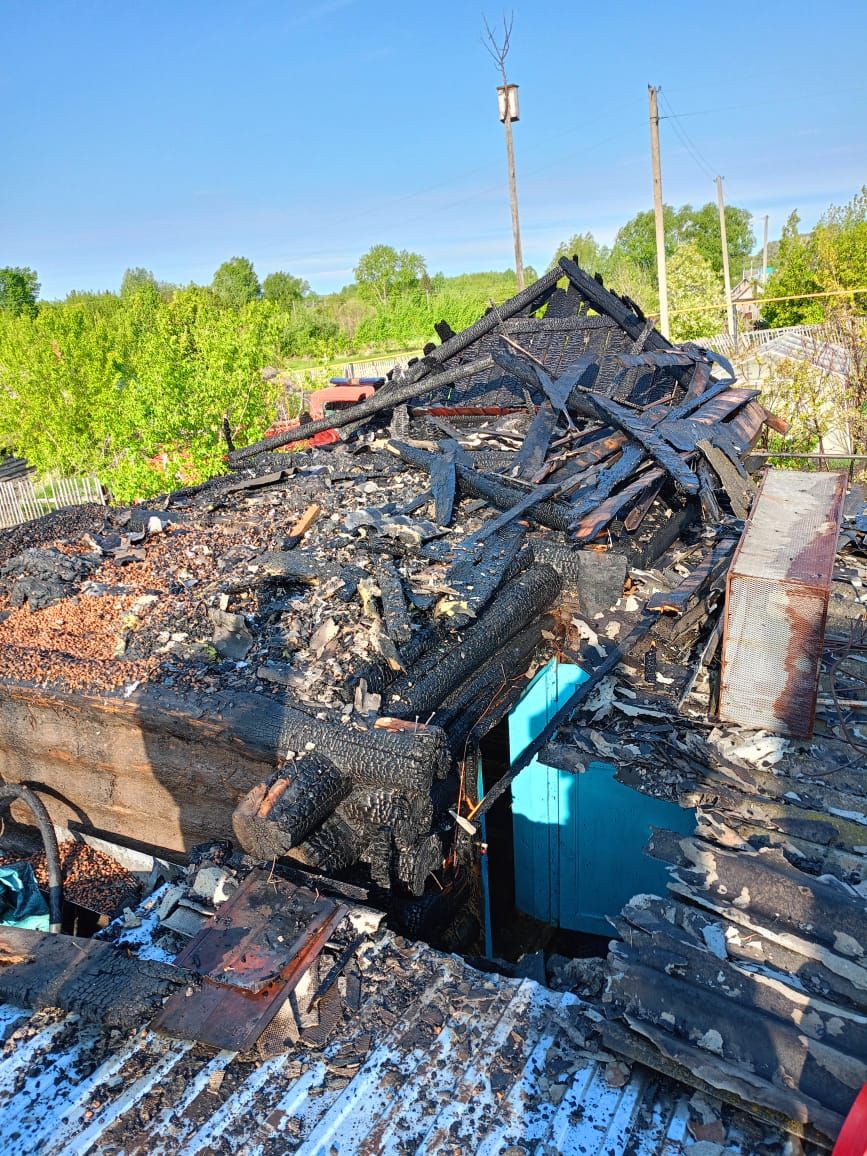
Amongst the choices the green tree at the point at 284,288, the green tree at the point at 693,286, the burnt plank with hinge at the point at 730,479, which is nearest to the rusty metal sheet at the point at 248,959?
the burnt plank with hinge at the point at 730,479

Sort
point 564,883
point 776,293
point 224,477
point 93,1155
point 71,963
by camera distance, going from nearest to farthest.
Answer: point 93,1155 → point 71,963 → point 564,883 → point 224,477 → point 776,293

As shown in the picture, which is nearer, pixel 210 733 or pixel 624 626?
pixel 210 733

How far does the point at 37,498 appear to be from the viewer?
24094 mm

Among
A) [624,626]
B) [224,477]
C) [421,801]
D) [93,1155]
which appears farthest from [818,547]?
[224,477]

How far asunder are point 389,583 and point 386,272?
66.4 meters

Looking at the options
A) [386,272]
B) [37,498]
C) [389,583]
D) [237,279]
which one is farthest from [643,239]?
[389,583]

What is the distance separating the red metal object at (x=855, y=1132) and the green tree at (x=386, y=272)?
68.6m

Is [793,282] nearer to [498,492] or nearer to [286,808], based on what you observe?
[498,492]

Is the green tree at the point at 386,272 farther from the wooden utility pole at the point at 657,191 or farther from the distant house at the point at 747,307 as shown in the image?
the wooden utility pole at the point at 657,191

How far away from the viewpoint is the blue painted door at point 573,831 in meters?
5.05

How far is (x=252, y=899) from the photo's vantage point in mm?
3504

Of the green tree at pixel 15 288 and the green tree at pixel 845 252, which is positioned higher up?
the green tree at pixel 15 288

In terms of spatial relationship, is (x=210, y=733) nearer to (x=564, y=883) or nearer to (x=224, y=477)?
(x=564, y=883)

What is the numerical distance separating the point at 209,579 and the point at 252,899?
11.0 ft
